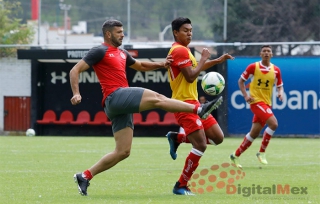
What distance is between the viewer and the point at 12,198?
8.96 meters

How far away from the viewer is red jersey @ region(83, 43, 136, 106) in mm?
9289

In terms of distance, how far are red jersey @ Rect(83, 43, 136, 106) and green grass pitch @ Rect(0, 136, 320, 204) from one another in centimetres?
137

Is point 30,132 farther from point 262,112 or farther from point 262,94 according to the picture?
point 262,112

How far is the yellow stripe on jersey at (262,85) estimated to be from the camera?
585 inches

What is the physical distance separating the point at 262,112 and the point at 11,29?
84.0 feet

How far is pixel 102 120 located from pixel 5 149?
976cm

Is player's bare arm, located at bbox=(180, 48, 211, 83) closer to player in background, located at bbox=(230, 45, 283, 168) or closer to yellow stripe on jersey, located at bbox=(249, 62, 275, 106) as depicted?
player in background, located at bbox=(230, 45, 283, 168)

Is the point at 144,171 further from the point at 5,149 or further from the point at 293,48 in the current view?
the point at 293,48

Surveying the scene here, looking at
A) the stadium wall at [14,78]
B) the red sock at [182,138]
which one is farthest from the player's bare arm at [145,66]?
the stadium wall at [14,78]

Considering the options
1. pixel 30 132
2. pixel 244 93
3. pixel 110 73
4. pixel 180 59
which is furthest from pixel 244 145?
pixel 30 132

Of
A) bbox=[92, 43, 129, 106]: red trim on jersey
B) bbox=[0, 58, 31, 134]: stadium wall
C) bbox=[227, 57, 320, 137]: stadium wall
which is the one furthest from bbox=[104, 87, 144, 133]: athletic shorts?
bbox=[0, 58, 31, 134]: stadium wall

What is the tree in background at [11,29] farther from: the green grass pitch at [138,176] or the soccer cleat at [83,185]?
the soccer cleat at [83,185]

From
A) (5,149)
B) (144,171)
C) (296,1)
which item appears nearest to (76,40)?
(296,1)

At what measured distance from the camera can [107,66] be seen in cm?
938
